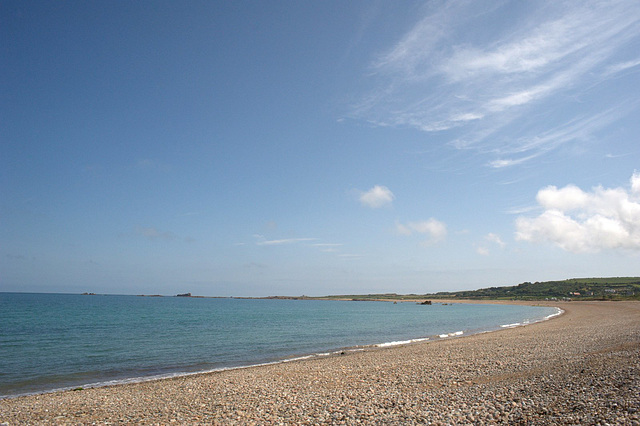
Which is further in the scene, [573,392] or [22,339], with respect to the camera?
[22,339]

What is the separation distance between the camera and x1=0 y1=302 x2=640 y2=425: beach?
1018 centimetres

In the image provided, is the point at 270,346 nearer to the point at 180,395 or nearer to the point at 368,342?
the point at 368,342

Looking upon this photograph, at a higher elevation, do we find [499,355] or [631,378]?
[631,378]

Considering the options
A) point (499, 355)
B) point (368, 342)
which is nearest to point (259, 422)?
point (499, 355)

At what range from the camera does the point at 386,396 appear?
12852mm

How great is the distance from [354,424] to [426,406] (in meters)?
2.70

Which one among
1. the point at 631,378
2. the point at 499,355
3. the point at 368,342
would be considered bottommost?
the point at 368,342

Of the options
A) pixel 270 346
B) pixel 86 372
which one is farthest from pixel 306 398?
pixel 270 346

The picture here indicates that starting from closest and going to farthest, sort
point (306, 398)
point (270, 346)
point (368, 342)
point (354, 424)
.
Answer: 1. point (354, 424)
2. point (306, 398)
3. point (270, 346)
4. point (368, 342)

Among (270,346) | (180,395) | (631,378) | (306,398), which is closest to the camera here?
(631,378)

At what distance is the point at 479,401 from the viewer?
11.4m

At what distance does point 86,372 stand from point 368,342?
23449mm

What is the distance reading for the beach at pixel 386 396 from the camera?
401 inches

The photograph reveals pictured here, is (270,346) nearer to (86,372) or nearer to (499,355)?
(86,372)
